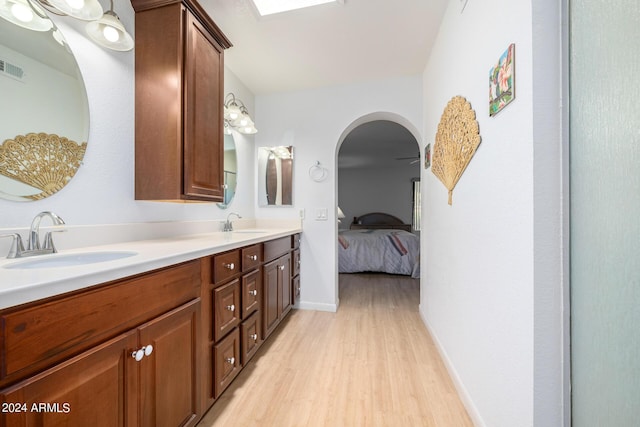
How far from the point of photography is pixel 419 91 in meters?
2.47

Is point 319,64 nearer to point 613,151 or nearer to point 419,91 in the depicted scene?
point 419,91

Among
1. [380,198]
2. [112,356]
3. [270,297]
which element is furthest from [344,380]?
[380,198]

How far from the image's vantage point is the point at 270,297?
1.94 metres

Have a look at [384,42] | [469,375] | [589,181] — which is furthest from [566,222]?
[384,42]

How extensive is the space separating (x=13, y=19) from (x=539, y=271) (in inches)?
80.7

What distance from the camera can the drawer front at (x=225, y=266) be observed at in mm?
1270

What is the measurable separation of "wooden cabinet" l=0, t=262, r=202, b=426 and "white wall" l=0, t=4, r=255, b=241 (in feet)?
2.02

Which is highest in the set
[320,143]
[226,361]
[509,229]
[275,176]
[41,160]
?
[320,143]

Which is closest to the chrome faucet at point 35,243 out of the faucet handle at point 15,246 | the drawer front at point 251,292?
the faucet handle at point 15,246

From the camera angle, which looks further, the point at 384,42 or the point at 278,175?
the point at 278,175

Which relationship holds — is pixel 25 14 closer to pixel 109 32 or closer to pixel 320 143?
pixel 109 32

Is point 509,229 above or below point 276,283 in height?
above

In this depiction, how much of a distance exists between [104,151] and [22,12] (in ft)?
1.81

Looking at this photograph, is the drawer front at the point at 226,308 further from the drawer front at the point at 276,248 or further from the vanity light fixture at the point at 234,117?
the vanity light fixture at the point at 234,117
